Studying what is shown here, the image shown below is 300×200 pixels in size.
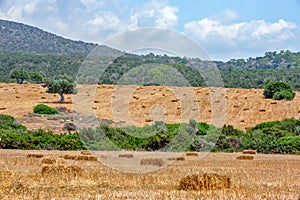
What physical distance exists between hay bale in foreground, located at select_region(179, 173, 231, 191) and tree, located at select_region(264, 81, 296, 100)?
45.0 metres

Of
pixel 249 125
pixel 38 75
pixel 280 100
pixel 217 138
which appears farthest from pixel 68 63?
pixel 217 138

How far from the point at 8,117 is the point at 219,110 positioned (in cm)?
1558

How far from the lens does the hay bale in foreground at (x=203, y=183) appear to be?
11891 millimetres

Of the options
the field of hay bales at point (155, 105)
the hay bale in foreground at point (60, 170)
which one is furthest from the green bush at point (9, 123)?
the hay bale in foreground at point (60, 170)

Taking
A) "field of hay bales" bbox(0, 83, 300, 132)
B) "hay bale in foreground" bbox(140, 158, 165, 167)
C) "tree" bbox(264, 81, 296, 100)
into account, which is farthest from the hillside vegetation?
"tree" bbox(264, 81, 296, 100)

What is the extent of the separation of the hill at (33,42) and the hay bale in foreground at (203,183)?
108 meters

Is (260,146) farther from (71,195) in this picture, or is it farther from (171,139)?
(71,195)

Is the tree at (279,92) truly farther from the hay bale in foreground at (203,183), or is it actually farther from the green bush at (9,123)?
the hay bale in foreground at (203,183)

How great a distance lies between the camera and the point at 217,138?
108ft

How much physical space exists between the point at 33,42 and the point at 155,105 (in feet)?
259

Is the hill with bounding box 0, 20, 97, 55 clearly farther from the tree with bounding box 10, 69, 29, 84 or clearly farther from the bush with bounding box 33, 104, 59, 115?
the bush with bounding box 33, 104, 59, 115

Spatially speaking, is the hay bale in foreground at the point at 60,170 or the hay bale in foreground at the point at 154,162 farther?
the hay bale in foreground at the point at 154,162

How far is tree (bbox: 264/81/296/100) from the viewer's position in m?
56.0

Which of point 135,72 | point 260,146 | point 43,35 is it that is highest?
point 43,35
